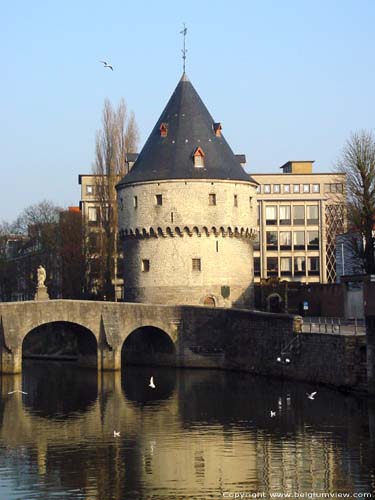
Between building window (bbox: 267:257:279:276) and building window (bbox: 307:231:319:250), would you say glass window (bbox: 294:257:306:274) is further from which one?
building window (bbox: 267:257:279:276)

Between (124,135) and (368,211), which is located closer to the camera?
(368,211)

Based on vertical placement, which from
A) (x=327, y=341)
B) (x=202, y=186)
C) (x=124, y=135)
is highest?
(x=124, y=135)

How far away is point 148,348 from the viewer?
53062 millimetres

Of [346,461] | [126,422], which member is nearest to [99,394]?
[126,422]

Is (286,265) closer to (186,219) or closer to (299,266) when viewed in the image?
(299,266)

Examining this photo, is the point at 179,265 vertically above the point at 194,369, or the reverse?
the point at 179,265

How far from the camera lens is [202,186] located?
2103 inches

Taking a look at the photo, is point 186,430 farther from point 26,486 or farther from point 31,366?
point 31,366

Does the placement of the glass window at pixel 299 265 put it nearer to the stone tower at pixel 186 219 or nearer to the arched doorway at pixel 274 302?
the arched doorway at pixel 274 302

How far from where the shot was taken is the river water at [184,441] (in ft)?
76.7

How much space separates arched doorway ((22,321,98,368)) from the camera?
52.7 meters

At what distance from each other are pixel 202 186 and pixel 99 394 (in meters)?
16.3

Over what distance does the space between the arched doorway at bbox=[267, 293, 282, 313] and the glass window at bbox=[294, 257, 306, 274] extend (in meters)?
17.5


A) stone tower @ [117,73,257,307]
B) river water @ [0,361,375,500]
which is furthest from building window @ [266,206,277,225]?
river water @ [0,361,375,500]
